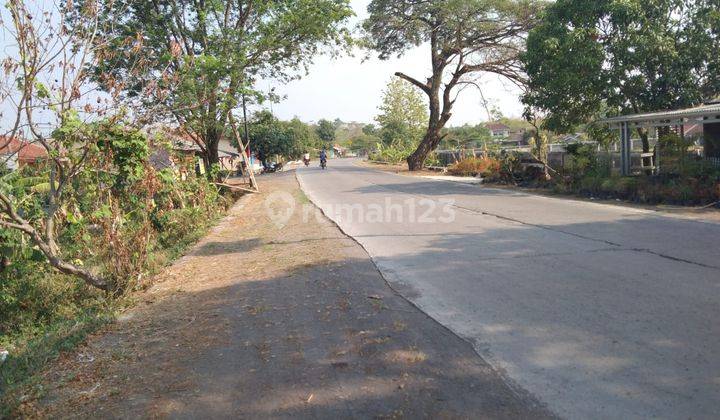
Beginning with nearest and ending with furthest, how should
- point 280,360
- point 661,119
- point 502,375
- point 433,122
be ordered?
1. point 502,375
2. point 280,360
3. point 661,119
4. point 433,122

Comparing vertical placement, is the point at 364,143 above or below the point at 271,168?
above

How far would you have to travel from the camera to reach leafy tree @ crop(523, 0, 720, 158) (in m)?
17.4

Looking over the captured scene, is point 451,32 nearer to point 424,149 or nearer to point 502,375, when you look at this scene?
point 424,149

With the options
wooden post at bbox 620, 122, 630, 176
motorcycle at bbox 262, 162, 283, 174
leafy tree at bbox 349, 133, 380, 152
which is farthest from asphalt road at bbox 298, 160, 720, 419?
leafy tree at bbox 349, 133, 380, 152

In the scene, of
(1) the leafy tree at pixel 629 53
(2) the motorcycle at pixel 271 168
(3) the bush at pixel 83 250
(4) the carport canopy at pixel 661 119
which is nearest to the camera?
(3) the bush at pixel 83 250

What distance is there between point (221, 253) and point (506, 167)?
1567 cm

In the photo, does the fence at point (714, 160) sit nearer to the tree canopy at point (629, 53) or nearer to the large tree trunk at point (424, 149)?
the tree canopy at point (629, 53)

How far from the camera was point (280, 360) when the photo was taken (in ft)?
15.0

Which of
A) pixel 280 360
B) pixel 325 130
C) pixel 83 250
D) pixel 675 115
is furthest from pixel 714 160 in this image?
pixel 325 130

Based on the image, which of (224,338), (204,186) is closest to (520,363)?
(224,338)

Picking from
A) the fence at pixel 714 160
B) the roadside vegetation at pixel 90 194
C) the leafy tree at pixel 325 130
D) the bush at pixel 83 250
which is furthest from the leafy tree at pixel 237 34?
the leafy tree at pixel 325 130

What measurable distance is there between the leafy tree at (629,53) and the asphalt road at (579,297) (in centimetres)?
751

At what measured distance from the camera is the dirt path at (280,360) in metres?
3.75

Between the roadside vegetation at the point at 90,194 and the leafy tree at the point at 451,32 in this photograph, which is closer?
the roadside vegetation at the point at 90,194
